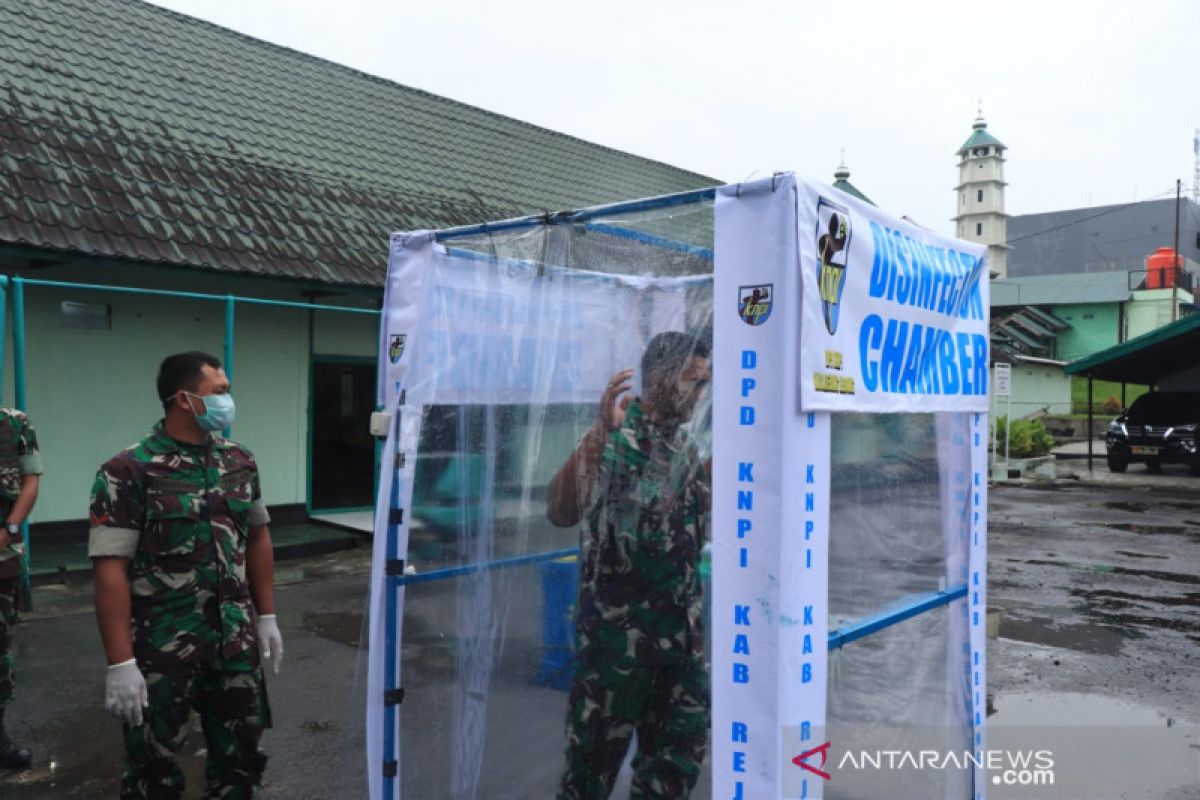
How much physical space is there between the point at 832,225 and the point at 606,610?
4.67ft

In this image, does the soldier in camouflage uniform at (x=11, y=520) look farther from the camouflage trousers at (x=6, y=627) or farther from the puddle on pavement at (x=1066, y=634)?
the puddle on pavement at (x=1066, y=634)

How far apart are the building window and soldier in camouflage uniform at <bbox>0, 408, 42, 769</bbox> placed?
4.79m

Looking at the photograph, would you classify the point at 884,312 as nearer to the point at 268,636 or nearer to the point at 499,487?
the point at 499,487

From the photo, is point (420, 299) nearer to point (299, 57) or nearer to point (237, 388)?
point (237, 388)

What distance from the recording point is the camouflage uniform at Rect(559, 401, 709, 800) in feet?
9.78

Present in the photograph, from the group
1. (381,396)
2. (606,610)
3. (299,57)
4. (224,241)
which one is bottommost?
(606,610)

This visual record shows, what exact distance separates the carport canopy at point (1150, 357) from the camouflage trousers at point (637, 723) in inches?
697

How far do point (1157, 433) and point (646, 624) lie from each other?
19170 millimetres

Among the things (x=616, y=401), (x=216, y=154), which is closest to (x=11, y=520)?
(x=616, y=401)

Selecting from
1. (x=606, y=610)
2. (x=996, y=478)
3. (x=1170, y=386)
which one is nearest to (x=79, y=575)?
(x=606, y=610)

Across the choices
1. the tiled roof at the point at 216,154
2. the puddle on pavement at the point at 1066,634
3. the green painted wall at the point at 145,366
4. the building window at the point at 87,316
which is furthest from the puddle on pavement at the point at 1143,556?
the building window at the point at 87,316

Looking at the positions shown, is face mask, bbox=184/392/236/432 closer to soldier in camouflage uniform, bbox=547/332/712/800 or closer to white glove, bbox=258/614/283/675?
white glove, bbox=258/614/283/675

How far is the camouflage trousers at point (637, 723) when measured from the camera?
299 centimetres

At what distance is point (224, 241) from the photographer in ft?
29.1
